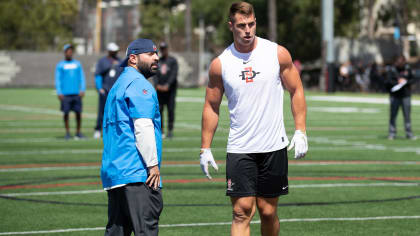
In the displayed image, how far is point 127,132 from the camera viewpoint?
630 centimetres

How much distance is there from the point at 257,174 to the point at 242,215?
354 millimetres

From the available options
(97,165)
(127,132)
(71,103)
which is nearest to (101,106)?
(71,103)

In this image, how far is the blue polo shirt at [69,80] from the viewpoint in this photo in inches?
775

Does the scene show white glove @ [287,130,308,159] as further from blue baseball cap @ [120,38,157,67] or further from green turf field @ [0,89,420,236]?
blue baseball cap @ [120,38,157,67]

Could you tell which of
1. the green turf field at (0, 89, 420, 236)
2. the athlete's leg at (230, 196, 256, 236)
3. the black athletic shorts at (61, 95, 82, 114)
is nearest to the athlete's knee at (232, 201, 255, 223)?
the athlete's leg at (230, 196, 256, 236)

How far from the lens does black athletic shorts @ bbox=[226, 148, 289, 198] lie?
7.04m

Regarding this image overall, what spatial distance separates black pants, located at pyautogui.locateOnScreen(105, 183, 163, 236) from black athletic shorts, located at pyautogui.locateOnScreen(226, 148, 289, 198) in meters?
0.83

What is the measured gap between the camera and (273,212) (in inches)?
282

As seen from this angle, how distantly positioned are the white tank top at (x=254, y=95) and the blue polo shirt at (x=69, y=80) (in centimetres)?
1303

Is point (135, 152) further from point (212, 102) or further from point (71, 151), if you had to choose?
point (71, 151)

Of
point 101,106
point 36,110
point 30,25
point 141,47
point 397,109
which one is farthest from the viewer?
point 30,25

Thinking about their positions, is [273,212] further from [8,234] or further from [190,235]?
[8,234]

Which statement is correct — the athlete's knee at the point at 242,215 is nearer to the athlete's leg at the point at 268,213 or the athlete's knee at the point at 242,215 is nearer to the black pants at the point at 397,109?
the athlete's leg at the point at 268,213

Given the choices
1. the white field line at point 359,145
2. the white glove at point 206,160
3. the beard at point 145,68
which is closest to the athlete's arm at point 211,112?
the white glove at point 206,160
